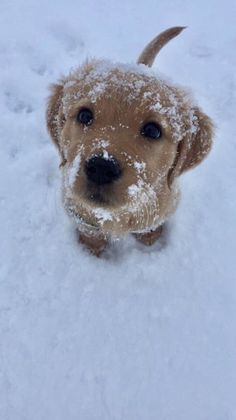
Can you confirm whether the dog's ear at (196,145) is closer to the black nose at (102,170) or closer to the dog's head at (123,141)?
the dog's head at (123,141)

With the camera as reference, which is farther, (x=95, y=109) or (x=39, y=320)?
(x=39, y=320)

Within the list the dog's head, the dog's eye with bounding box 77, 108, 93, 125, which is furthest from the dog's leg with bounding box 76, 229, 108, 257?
the dog's eye with bounding box 77, 108, 93, 125

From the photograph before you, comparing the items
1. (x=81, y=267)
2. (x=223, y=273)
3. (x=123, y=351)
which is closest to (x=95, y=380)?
(x=123, y=351)

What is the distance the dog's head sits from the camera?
1.89 metres

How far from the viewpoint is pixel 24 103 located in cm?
353

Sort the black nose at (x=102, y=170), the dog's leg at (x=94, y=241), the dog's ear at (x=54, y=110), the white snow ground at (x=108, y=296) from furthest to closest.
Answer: the dog's leg at (x=94, y=241)
the dog's ear at (x=54, y=110)
the white snow ground at (x=108, y=296)
the black nose at (x=102, y=170)

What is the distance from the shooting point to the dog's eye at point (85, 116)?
208 cm

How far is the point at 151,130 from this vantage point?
205cm

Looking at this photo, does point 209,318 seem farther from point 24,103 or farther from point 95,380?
point 24,103

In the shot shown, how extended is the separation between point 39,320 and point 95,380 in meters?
0.51

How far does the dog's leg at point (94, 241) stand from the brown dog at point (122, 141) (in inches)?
2.1

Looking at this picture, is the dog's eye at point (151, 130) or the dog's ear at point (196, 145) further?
the dog's ear at point (196, 145)

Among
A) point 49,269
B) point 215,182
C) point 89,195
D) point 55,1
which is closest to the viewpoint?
point 89,195

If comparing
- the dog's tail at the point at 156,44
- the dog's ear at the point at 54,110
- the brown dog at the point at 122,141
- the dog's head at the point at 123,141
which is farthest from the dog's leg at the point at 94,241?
the dog's tail at the point at 156,44
